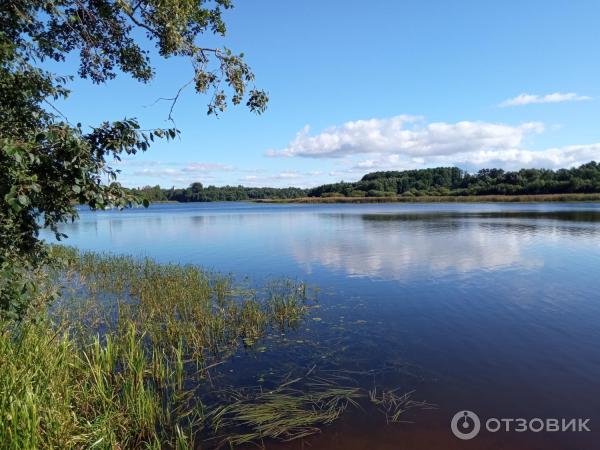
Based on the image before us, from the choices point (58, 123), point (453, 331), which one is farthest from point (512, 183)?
point (58, 123)

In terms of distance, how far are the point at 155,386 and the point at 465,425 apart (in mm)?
6435

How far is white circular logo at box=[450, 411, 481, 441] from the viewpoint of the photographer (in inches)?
290

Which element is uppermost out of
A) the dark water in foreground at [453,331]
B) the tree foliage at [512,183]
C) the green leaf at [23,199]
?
the tree foliage at [512,183]

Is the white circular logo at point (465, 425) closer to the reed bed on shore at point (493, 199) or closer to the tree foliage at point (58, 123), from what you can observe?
the tree foliage at point (58, 123)

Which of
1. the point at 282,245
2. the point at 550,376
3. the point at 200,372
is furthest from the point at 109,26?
the point at 282,245

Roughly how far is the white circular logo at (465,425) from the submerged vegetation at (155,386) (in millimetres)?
761

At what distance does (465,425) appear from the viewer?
7.63 m

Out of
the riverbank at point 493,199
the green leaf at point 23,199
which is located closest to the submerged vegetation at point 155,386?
the green leaf at point 23,199

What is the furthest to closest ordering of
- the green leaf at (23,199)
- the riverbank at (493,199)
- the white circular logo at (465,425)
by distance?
1. the riverbank at (493,199)
2. the white circular logo at (465,425)
3. the green leaf at (23,199)

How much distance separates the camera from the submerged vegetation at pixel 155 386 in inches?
236

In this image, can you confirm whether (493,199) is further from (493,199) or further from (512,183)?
(512,183)

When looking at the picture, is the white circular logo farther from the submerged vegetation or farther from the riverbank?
the riverbank

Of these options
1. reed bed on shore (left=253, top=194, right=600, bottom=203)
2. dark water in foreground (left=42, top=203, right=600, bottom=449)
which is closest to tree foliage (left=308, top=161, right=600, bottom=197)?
reed bed on shore (left=253, top=194, right=600, bottom=203)

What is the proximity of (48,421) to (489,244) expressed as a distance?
30.5 metres
